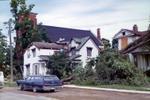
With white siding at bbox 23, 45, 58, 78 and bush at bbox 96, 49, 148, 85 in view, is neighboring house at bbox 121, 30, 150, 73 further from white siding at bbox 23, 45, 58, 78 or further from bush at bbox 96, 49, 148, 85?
white siding at bbox 23, 45, 58, 78

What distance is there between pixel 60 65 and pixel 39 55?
7.50m

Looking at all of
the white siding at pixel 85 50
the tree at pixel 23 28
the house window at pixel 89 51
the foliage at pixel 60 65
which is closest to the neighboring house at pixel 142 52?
the foliage at pixel 60 65

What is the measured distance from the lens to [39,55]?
53719 mm

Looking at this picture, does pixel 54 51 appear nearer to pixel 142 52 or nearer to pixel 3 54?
pixel 3 54

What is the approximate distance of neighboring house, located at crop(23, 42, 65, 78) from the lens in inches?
2108

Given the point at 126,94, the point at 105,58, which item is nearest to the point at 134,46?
the point at 105,58

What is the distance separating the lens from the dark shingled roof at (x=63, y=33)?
66.6 m

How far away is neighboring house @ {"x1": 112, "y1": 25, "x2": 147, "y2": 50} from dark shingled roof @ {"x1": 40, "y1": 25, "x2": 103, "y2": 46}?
14.2 feet

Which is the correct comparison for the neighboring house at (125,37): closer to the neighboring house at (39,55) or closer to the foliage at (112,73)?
the neighboring house at (39,55)

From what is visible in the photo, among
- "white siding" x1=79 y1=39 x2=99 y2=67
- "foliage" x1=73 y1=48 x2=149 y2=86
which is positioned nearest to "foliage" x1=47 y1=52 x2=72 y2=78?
"foliage" x1=73 y1=48 x2=149 y2=86

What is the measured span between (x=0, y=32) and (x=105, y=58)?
28.9 meters

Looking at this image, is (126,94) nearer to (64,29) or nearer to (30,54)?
(30,54)

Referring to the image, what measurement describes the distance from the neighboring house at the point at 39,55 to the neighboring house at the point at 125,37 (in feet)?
31.2

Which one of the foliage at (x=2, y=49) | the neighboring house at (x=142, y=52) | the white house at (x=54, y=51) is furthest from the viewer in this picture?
the foliage at (x=2, y=49)
